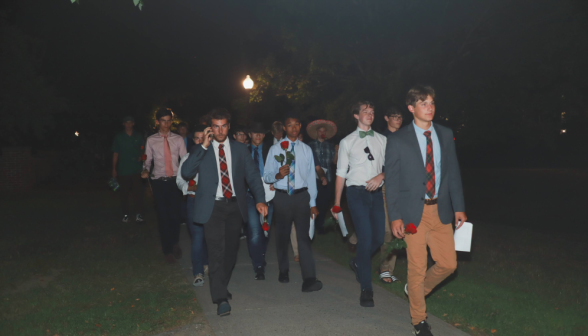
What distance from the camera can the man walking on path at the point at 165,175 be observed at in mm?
7996

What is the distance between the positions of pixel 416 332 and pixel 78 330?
3173 millimetres

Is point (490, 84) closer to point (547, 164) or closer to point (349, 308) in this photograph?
point (349, 308)

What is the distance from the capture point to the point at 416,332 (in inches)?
189

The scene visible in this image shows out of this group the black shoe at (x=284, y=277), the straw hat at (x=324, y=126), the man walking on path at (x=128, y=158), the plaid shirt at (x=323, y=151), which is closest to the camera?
the black shoe at (x=284, y=277)

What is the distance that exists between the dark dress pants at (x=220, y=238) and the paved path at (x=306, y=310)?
30 cm

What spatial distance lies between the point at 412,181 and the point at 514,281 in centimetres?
311

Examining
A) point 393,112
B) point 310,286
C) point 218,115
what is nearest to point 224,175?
point 218,115

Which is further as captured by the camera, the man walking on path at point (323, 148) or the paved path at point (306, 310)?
the man walking on path at point (323, 148)

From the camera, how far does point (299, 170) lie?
6.48 meters

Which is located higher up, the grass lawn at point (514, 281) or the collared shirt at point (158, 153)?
the collared shirt at point (158, 153)

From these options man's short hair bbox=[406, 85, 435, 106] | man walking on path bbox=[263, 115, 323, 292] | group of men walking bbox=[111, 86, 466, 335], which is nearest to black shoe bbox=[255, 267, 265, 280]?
group of men walking bbox=[111, 86, 466, 335]

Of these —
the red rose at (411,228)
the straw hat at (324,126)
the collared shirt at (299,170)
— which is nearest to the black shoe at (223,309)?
the collared shirt at (299,170)

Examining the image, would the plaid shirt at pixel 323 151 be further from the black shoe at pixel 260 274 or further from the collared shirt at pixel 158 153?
the black shoe at pixel 260 274

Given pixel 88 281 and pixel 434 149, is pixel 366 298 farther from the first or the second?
pixel 88 281
